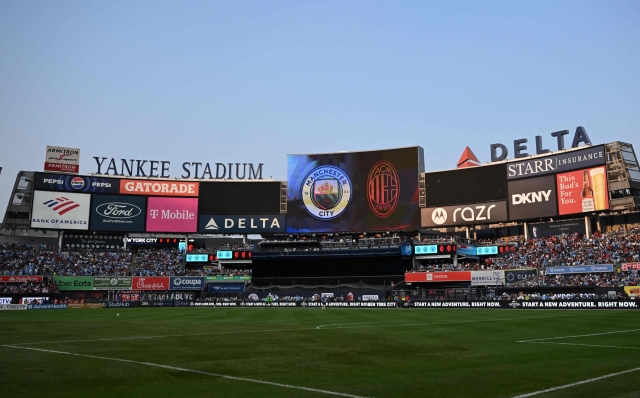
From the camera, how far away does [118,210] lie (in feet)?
311

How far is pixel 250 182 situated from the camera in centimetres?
9844

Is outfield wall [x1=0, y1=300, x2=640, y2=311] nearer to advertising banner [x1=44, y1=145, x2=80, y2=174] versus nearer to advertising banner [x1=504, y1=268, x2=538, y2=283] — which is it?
advertising banner [x1=504, y1=268, x2=538, y2=283]

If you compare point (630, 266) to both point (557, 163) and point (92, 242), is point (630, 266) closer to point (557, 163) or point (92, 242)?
point (557, 163)

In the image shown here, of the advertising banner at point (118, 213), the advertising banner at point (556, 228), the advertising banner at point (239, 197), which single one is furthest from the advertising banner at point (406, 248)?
the advertising banner at point (118, 213)

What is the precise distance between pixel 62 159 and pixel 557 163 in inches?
3120

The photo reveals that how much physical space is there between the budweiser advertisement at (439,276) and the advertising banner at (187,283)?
3311 cm

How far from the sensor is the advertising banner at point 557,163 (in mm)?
74125

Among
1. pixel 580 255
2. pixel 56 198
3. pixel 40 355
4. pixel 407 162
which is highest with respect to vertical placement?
pixel 407 162

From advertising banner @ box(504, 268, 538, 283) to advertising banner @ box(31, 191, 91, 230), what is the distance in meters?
67.5

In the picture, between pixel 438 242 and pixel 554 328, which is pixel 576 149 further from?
pixel 554 328

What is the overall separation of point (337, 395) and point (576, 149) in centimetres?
7513

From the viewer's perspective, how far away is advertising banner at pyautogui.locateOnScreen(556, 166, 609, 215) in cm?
7275

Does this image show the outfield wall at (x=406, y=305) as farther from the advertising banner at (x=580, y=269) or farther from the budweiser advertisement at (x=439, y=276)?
the budweiser advertisement at (x=439, y=276)

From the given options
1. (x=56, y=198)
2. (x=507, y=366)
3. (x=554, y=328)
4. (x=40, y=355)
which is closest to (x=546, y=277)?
(x=554, y=328)
